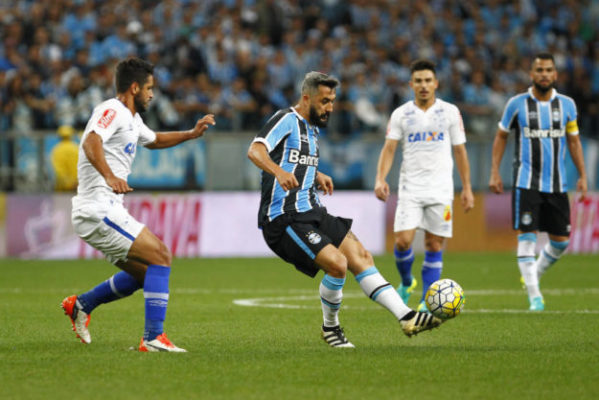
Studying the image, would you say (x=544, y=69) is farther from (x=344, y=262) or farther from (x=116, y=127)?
(x=116, y=127)

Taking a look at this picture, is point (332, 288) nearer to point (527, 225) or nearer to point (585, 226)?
point (527, 225)

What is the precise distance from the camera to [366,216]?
19469mm

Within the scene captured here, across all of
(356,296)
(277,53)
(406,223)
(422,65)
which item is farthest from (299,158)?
(277,53)

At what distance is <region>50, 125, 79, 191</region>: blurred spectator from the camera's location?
59.0ft

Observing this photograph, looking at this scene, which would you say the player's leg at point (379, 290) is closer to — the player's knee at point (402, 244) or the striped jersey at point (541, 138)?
the player's knee at point (402, 244)

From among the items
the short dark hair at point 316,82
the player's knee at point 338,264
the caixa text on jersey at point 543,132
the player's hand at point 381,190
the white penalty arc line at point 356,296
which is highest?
the short dark hair at point 316,82

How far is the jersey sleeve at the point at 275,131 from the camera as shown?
301 inches

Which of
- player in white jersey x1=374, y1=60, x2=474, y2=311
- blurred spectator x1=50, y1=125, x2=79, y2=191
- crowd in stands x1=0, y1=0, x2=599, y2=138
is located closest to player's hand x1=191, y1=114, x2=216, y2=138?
player in white jersey x1=374, y1=60, x2=474, y2=311

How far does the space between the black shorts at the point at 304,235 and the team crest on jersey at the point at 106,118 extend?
1.32m

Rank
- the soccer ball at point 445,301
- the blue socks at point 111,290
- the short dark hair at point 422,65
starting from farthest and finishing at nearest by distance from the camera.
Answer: the short dark hair at point 422,65 → the blue socks at point 111,290 → the soccer ball at point 445,301

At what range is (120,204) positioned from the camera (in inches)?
305

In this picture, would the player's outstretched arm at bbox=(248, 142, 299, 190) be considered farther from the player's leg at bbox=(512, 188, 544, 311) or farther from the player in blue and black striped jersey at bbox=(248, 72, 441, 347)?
the player's leg at bbox=(512, 188, 544, 311)

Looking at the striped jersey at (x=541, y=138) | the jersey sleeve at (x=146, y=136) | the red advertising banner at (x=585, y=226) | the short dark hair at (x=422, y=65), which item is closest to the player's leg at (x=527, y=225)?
the striped jersey at (x=541, y=138)

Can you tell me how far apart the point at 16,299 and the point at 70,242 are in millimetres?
6721
